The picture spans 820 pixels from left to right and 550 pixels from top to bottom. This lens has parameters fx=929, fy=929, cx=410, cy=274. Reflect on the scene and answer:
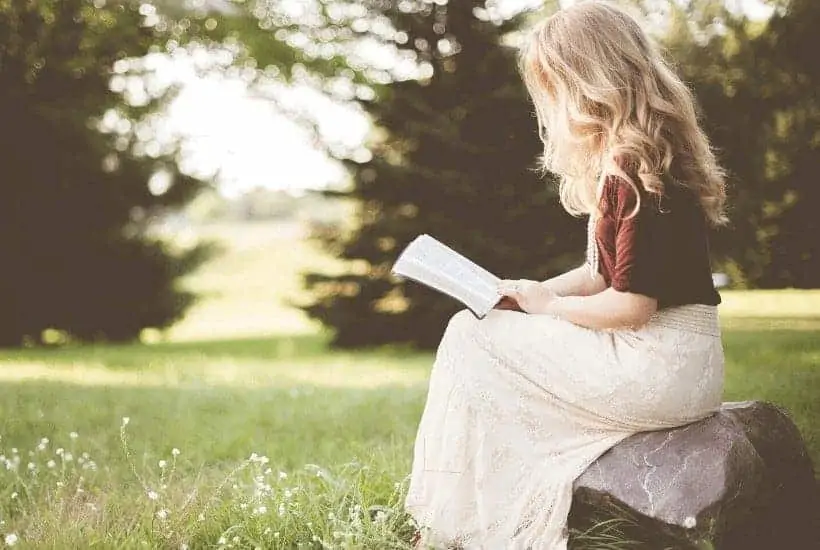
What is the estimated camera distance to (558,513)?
2.67m

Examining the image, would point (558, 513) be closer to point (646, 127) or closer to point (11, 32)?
point (646, 127)

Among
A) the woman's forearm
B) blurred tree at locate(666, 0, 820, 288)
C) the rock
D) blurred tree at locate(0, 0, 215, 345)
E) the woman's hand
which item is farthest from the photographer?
blurred tree at locate(0, 0, 215, 345)

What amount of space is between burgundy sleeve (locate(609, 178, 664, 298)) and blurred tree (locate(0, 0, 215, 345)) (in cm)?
734

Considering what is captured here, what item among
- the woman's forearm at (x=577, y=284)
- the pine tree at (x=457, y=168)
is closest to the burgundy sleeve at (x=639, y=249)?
the woman's forearm at (x=577, y=284)

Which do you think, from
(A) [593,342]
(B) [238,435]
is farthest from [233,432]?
(A) [593,342]

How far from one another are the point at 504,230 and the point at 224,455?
4286mm

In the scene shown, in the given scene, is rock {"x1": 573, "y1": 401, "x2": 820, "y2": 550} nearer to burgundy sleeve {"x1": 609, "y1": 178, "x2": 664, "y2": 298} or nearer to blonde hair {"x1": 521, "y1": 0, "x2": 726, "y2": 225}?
burgundy sleeve {"x1": 609, "y1": 178, "x2": 664, "y2": 298}

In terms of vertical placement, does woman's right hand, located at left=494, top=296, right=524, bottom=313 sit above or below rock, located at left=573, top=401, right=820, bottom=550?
above

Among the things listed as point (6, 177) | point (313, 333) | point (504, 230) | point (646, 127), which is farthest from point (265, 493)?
point (313, 333)

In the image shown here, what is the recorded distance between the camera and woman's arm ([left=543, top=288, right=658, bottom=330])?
2.68 metres

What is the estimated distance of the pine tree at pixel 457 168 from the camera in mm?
8172

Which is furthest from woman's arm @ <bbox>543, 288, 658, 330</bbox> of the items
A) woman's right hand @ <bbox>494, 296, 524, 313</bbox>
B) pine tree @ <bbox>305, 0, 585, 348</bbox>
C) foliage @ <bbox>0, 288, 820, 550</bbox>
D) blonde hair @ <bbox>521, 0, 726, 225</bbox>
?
pine tree @ <bbox>305, 0, 585, 348</bbox>

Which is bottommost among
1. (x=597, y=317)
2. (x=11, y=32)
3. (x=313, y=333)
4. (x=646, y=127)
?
(x=313, y=333)

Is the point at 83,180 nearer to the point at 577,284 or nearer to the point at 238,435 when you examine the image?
the point at 238,435
